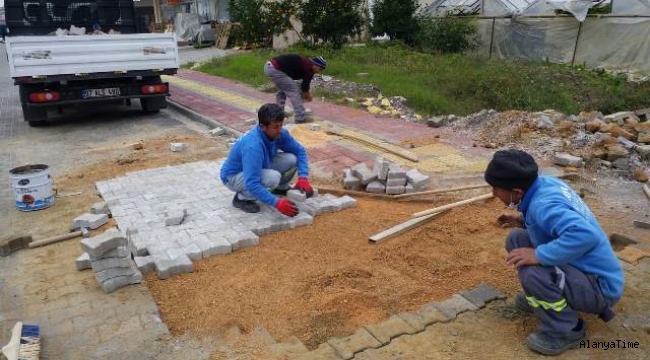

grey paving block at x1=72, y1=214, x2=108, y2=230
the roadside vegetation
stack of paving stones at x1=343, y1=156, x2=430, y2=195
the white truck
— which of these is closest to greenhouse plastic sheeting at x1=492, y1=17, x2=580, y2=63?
the roadside vegetation

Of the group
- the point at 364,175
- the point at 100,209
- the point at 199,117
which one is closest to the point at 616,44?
the point at 199,117

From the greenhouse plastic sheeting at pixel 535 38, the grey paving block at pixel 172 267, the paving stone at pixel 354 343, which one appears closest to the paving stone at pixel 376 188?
the grey paving block at pixel 172 267

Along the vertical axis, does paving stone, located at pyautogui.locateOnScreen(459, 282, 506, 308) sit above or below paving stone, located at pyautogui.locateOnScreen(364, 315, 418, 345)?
above

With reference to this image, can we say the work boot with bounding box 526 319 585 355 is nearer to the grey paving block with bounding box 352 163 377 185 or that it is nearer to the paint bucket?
the grey paving block with bounding box 352 163 377 185

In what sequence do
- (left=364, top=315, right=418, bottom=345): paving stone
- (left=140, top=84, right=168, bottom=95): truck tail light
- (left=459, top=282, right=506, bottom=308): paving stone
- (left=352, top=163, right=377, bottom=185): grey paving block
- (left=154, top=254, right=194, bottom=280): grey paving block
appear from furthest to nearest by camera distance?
(left=140, top=84, right=168, bottom=95): truck tail light → (left=352, top=163, right=377, bottom=185): grey paving block → (left=154, top=254, right=194, bottom=280): grey paving block → (left=459, top=282, right=506, bottom=308): paving stone → (left=364, top=315, right=418, bottom=345): paving stone

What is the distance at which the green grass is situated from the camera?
9969 millimetres

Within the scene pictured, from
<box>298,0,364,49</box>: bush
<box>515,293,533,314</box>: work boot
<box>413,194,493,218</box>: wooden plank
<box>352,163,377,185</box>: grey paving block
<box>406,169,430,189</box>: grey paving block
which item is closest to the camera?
<box>515,293,533,314</box>: work boot

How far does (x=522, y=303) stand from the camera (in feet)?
10.6

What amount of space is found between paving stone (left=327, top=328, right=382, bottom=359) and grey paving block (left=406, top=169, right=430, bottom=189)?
257 cm

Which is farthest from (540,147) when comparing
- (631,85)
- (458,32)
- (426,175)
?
(458,32)

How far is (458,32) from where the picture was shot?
1723 centimetres

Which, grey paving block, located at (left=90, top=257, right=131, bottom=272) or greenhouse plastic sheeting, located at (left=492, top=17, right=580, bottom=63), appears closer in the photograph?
grey paving block, located at (left=90, top=257, right=131, bottom=272)

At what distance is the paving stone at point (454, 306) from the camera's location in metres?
3.23

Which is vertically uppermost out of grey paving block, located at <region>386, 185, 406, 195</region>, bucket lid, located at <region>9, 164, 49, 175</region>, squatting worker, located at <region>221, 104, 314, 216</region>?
squatting worker, located at <region>221, 104, 314, 216</region>
